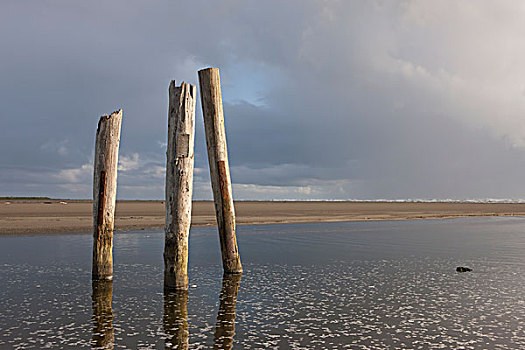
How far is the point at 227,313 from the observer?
9180 mm

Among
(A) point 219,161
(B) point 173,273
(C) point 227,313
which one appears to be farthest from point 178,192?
(C) point 227,313

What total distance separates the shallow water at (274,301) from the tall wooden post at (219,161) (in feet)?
2.90

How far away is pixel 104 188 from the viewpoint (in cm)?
1213

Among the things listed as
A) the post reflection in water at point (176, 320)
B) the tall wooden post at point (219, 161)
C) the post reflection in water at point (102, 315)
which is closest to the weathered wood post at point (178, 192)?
the post reflection in water at point (176, 320)

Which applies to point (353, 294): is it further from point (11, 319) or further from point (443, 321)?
point (11, 319)

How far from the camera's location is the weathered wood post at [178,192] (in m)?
11.2

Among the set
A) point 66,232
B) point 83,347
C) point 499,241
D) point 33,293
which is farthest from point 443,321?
point 66,232

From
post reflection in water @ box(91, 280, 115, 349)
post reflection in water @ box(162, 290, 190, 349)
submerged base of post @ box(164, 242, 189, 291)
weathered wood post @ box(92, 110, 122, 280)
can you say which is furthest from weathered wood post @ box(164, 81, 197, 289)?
weathered wood post @ box(92, 110, 122, 280)

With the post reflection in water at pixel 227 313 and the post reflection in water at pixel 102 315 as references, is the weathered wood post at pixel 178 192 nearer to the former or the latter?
the post reflection in water at pixel 227 313

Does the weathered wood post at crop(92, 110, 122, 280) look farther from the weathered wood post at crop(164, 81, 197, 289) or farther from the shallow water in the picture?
the weathered wood post at crop(164, 81, 197, 289)

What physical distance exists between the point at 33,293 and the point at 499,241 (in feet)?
67.6

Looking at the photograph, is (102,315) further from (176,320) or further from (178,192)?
(178,192)

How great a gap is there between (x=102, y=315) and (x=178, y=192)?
11.1 ft

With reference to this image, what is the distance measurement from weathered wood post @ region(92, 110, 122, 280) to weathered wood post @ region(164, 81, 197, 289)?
1778 mm
